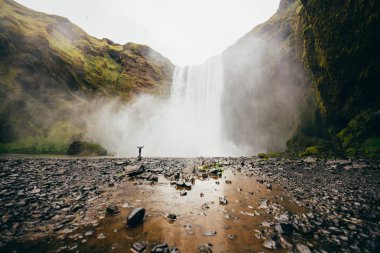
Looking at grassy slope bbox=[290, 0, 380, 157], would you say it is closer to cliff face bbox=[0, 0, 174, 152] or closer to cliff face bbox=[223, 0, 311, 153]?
cliff face bbox=[223, 0, 311, 153]

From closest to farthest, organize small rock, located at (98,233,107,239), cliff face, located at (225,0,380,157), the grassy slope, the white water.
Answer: small rock, located at (98,233,107,239)
the grassy slope
cliff face, located at (225,0,380,157)
the white water

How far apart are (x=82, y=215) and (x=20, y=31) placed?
56.8 meters

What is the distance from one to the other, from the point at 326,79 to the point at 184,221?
83.3 ft

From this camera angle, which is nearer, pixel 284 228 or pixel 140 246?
pixel 140 246

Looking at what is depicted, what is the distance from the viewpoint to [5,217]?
4621 millimetres

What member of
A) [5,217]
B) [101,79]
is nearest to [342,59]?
[5,217]

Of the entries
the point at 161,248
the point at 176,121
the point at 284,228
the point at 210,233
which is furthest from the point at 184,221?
the point at 176,121

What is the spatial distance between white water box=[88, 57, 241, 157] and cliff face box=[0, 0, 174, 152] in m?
5.57

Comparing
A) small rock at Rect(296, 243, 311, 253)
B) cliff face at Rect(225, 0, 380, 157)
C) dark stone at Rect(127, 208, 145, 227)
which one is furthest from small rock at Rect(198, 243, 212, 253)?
cliff face at Rect(225, 0, 380, 157)

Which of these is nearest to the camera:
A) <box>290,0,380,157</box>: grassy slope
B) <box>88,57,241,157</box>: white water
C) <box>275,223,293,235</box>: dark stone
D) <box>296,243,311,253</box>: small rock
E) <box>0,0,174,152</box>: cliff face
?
<box>296,243,311,253</box>: small rock

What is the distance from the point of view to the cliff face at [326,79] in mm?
17141

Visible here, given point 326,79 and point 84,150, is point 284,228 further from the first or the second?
point 84,150

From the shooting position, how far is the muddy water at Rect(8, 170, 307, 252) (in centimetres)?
380

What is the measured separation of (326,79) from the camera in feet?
74.0
